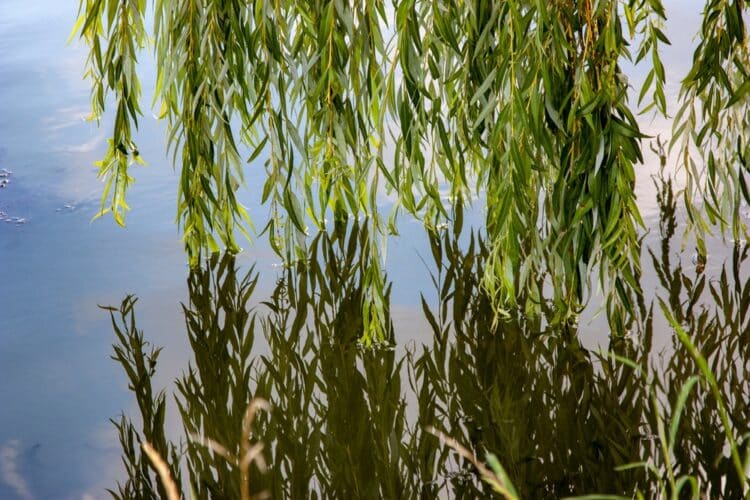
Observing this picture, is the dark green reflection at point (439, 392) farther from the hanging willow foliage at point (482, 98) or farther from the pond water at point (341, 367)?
the hanging willow foliage at point (482, 98)

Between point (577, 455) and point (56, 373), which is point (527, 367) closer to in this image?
point (577, 455)

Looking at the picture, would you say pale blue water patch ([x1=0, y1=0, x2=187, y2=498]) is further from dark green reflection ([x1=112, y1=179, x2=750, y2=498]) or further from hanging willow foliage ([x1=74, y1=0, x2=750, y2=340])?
hanging willow foliage ([x1=74, y1=0, x2=750, y2=340])

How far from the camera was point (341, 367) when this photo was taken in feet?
11.1

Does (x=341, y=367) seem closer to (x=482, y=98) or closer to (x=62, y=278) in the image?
(x=482, y=98)

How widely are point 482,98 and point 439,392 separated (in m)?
0.90

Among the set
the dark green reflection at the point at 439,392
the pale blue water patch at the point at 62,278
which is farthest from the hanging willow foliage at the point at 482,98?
the pale blue water patch at the point at 62,278

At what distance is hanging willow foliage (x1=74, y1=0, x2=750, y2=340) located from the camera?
295 centimetres

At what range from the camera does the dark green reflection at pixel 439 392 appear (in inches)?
106

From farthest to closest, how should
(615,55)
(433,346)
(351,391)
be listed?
(433,346)
(351,391)
(615,55)

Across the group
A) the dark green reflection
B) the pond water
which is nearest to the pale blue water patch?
the pond water

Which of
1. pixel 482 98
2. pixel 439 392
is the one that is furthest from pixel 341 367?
pixel 482 98

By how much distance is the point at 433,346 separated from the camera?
11.5 ft

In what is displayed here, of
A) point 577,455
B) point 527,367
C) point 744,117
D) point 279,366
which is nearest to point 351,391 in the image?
point 279,366

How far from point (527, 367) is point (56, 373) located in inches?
61.7
